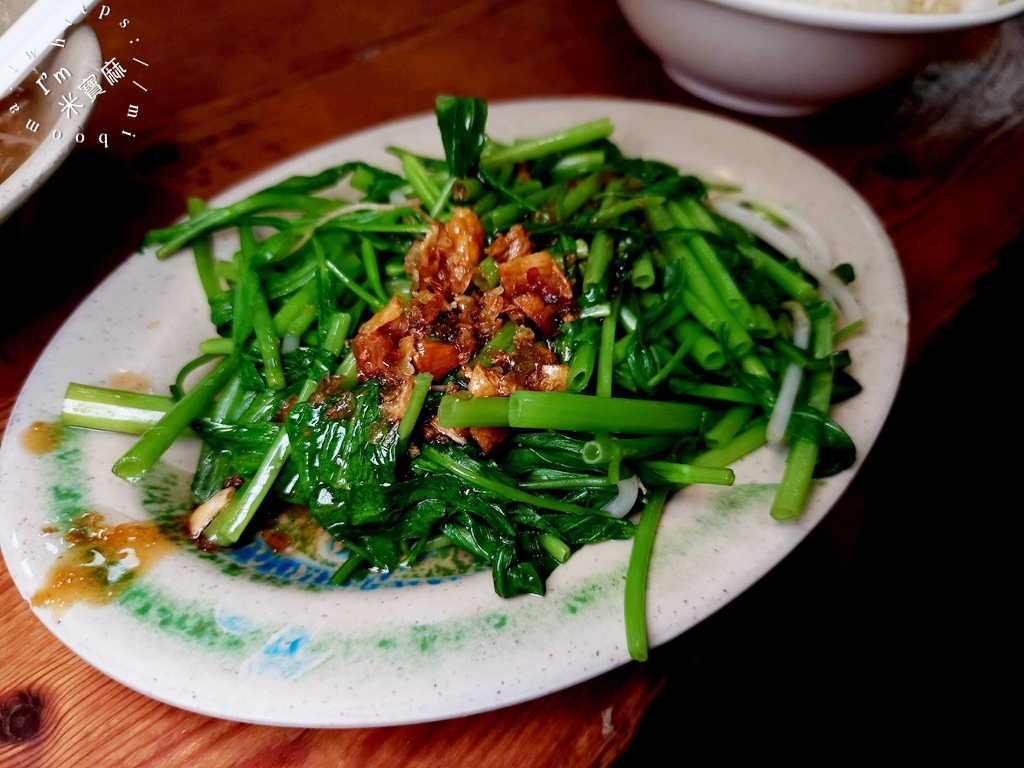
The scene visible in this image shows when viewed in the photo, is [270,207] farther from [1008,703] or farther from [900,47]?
[1008,703]

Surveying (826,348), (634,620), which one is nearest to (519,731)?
(634,620)

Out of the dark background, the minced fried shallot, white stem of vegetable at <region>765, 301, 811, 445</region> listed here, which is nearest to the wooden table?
the dark background

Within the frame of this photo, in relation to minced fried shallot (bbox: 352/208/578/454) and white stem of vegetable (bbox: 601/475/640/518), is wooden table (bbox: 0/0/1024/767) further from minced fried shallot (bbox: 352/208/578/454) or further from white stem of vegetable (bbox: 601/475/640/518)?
minced fried shallot (bbox: 352/208/578/454)

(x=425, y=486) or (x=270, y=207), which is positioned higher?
(x=270, y=207)

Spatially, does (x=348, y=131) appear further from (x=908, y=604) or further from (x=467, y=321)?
(x=908, y=604)

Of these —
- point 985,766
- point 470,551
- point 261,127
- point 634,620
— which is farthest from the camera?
point 261,127

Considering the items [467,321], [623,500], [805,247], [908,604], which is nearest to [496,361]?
[467,321]
